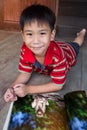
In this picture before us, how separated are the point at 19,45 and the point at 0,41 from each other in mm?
138

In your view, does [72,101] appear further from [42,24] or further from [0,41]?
[0,41]

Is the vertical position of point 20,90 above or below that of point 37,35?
below

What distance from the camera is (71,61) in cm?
120

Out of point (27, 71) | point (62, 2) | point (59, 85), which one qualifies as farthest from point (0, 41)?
point (62, 2)

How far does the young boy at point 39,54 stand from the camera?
35.1 inches

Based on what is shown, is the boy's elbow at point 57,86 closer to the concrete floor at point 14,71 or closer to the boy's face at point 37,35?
the concrete floor at point 14,71

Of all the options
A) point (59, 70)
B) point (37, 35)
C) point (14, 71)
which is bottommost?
point (14, 71)

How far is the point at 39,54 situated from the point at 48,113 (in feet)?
0.96

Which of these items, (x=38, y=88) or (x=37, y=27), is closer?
(x=37, y=27)

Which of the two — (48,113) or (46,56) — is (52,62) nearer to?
(46,56)

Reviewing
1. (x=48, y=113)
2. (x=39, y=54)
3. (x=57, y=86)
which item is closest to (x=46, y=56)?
(x=39, y=54)

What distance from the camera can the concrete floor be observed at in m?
1.07

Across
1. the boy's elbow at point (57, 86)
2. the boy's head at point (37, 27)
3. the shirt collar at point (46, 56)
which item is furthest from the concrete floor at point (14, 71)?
the boy's head at point (37, 27)

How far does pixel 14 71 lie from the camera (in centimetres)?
123
